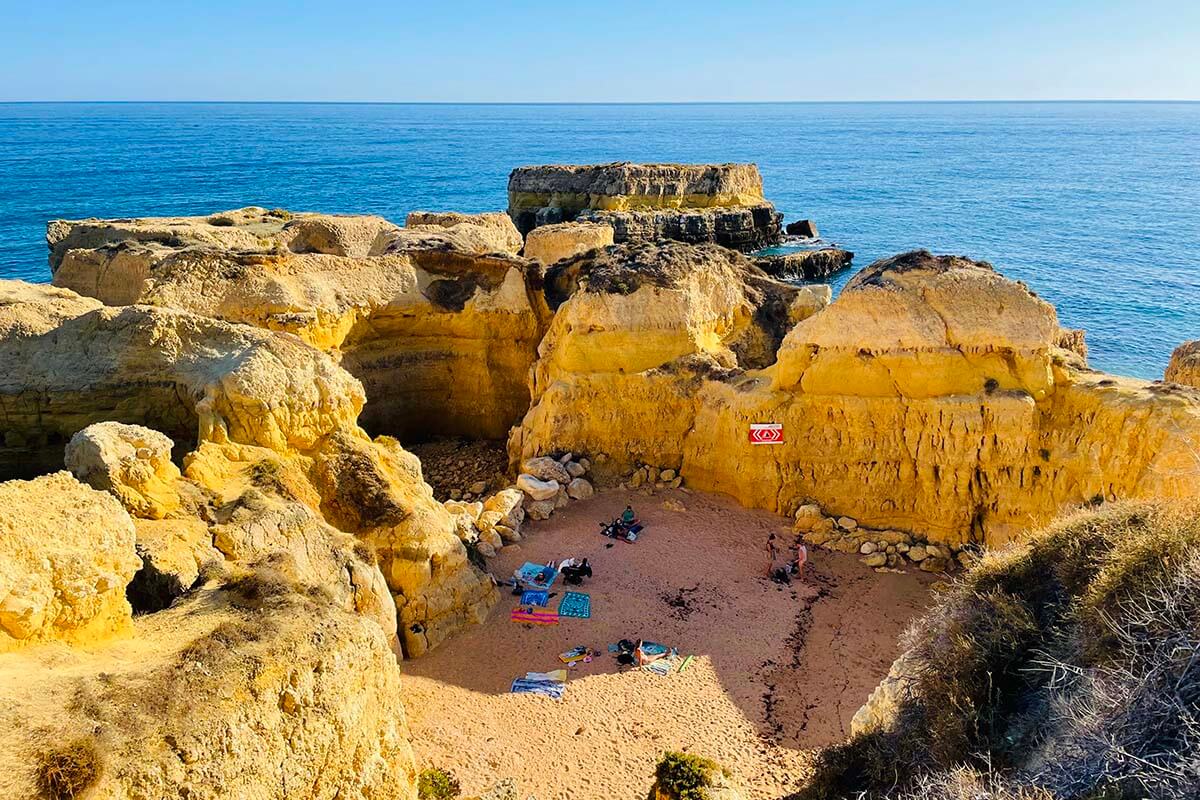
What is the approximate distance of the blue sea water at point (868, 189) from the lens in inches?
2078

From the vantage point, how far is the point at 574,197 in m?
65.3

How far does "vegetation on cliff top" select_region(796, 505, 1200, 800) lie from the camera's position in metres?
7.50

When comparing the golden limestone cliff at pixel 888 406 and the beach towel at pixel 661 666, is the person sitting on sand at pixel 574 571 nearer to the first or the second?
the beach towel at pixel 661 666

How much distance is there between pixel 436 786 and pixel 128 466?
19.9ft

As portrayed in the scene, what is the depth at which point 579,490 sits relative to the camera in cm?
2141

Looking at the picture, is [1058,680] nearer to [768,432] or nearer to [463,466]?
[768,432]

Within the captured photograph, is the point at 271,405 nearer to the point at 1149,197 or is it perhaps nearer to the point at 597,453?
the point at 597,453

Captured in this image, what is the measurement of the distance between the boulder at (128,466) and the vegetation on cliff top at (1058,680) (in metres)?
9.59

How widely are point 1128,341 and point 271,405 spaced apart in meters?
41.9

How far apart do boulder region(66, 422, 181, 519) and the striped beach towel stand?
279 inches

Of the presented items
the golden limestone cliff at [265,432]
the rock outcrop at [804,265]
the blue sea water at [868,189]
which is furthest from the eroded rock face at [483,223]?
the blue sea water at [868,189]

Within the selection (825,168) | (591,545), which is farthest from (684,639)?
(825,168)

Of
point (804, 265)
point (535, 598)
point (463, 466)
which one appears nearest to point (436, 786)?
point (535, 598)

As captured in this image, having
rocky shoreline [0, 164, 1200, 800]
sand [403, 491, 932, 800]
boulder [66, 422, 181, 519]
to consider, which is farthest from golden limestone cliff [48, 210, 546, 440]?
boulder [66, 422, 181, 519]
